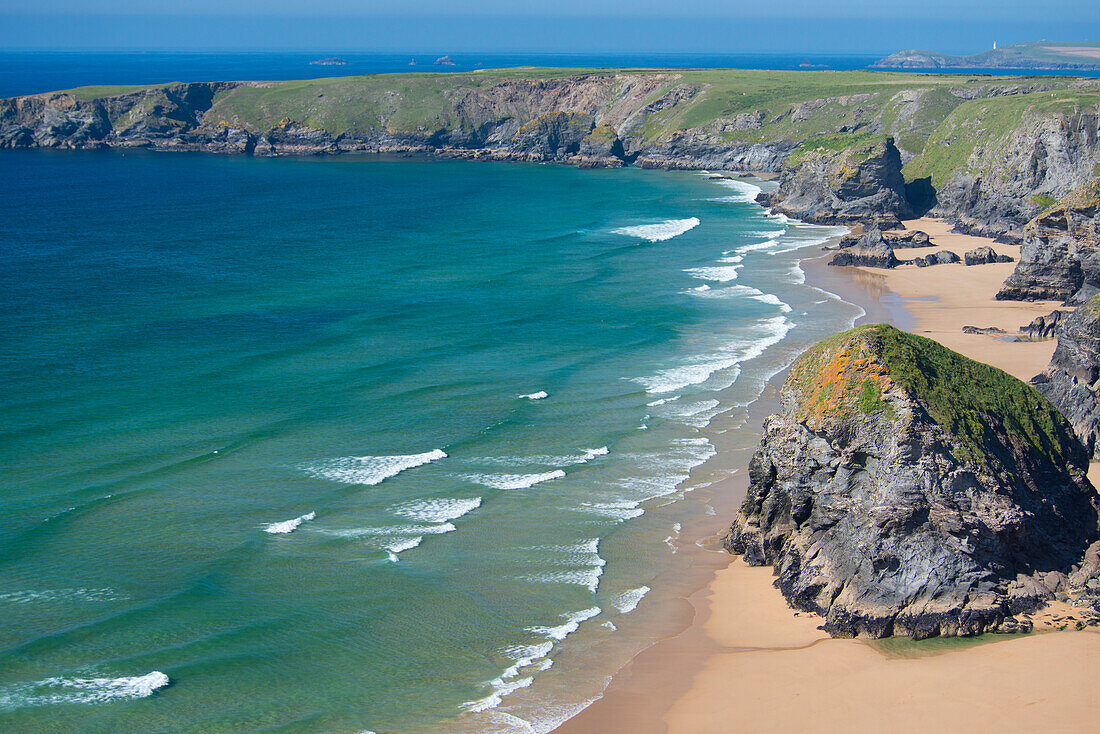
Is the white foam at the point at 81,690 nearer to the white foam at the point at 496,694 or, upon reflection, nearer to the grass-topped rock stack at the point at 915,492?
the white foam at the point at 496,694

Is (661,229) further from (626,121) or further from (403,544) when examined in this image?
(626,121)

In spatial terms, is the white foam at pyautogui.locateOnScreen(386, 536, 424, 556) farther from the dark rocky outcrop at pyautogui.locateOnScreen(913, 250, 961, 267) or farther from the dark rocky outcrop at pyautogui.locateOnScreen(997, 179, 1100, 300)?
the dark rocky outcrop at pyautogui.locateOnScreen(913, 250, 961, 267)

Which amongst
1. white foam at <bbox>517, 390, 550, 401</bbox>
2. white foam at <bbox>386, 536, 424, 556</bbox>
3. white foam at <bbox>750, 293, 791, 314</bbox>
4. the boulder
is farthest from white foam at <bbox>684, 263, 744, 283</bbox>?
the boulder

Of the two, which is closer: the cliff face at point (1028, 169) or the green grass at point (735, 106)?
the cliff face at point (1028, 169)

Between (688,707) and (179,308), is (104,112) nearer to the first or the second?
(179,308)

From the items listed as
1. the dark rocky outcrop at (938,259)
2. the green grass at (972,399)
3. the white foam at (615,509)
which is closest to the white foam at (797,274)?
the dark rocky outcrop at (938,259)

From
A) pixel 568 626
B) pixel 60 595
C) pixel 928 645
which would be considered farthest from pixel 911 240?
pixel 60 595
